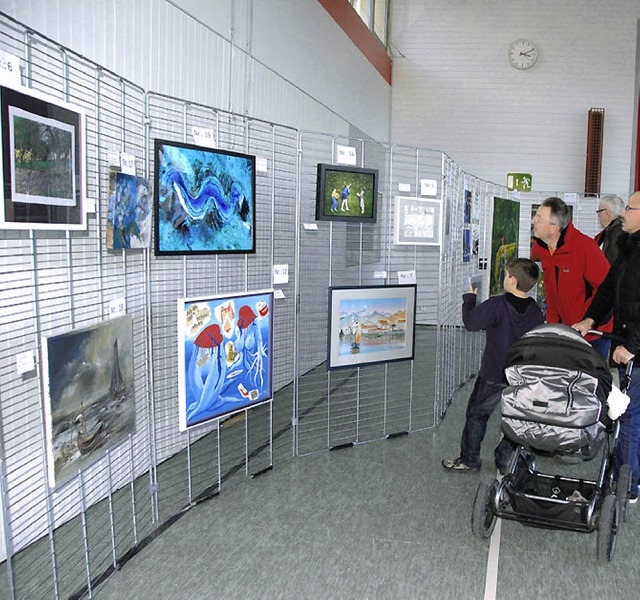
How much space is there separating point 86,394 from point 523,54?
9.54 metres

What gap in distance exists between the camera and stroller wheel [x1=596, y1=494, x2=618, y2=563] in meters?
2.76

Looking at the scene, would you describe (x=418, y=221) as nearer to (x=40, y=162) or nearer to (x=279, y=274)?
(x=279, y=274)

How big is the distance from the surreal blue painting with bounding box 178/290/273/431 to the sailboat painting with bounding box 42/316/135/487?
0.38 meters

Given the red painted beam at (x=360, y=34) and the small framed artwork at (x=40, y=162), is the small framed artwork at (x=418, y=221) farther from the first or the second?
the red painted beam at (x=360, y=34)

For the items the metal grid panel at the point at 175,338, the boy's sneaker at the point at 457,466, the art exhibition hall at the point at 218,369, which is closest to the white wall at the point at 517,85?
the art exhibition hall at the point at 218,369

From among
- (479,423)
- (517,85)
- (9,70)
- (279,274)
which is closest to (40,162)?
(9,70)

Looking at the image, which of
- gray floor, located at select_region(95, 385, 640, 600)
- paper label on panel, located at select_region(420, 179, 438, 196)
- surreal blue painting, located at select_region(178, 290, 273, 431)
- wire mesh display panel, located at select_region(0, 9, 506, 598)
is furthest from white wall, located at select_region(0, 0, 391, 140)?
gray floor, located at select_region(95, 385, 640, 600)

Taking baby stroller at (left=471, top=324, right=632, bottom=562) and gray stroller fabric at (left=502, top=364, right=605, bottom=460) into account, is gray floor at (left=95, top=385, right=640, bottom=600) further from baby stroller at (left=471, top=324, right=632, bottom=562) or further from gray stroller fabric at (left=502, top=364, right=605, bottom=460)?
gray stroller fabric at (left=502, top=364, right=605, bottom=460)

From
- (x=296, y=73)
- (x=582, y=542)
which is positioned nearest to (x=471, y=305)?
(x=582, y=542)

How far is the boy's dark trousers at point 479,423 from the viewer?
3.81 m

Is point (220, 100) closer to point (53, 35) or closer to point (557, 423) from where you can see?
point (53, 35)

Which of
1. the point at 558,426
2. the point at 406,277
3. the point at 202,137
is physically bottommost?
the point at 558,426

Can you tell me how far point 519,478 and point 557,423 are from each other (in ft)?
1.75

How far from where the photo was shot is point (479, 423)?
3.89m
